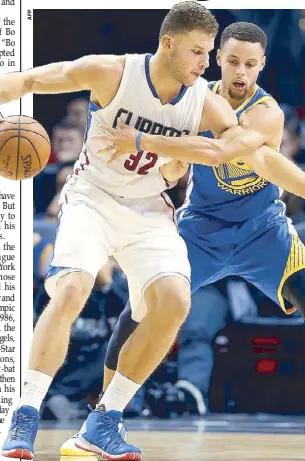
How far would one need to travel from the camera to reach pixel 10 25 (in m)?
6.08

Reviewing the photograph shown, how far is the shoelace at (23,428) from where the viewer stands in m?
3.90

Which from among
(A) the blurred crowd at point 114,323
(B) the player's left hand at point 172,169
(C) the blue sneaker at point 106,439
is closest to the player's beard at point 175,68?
(B) the player's left hand at point 172,169

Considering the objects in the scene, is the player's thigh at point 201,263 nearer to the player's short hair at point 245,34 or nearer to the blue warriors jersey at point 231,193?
the blue warriors jersey at point 231,193

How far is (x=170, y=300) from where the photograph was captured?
13.9 feet

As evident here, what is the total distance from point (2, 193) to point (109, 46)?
1.32 meters

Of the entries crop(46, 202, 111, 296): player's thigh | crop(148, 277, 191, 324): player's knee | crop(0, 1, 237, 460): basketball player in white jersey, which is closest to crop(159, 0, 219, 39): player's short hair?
crop(0, 1, 237, 460): basketball player in white jersey

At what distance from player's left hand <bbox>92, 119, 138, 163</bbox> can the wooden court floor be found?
55.5 inches

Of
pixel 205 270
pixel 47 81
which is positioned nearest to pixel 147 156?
pixel 47 81

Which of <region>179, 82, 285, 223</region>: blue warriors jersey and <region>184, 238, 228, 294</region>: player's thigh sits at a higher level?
<region>179, 82, 285, 223</region>: blue warriors jersey

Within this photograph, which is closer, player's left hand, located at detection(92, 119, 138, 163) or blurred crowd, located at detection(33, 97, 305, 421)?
player's left hand, located at detection(92, 119, 138, 163)

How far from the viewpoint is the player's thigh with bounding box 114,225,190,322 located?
14.2ft

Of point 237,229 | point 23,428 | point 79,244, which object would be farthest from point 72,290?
point 237,229

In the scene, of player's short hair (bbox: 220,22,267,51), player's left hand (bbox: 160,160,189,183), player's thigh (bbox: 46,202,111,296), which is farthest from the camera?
player's short hair (bbox: 220,22,267,51)

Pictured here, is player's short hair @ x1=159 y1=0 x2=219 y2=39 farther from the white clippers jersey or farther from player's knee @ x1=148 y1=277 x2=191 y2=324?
player's knee @ x1=148 y1=277 x2=191 y2=324
